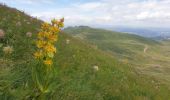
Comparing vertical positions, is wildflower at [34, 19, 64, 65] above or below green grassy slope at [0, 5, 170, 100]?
above

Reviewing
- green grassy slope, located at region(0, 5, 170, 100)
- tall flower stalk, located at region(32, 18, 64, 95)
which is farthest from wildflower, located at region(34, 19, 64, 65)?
green grassy slope, located at region(0, 5, 170, 100)

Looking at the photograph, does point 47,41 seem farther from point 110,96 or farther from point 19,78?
point 110,96

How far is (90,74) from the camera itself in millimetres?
→ 13062

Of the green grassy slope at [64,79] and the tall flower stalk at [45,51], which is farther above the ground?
the tall flower stalk at [45,51]

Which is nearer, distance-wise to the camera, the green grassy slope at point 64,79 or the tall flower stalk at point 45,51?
the tall flower stalk at point 45,51

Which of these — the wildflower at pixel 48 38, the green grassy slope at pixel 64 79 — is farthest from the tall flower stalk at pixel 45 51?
the green grassy slope at pixel 64 79

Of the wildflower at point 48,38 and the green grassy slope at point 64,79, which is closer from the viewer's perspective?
the wildflower at point 48,38

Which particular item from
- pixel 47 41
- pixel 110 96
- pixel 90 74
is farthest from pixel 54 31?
pixel 90 74

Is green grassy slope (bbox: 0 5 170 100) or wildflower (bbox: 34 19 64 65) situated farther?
green grassy slope (bbox: 0 5 170 100)

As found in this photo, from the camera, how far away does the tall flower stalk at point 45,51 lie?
22.5ft

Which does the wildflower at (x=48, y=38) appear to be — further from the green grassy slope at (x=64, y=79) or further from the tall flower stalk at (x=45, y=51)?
the green grassy slope at (x=64, y=79)

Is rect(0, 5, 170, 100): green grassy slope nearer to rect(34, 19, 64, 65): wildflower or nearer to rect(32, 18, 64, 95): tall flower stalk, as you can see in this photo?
rect(32, 18, 64, 95): tall flower stalk

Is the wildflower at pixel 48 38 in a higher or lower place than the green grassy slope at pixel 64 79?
higher

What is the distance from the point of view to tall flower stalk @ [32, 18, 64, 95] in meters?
6.85
